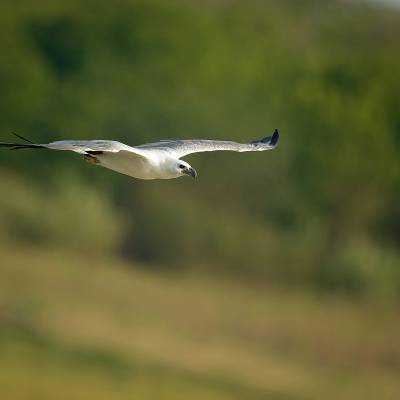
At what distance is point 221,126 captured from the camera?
57156mm

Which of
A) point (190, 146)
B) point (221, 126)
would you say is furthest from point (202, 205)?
point (190, 146)

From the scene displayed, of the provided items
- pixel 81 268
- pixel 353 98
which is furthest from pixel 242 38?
pixel 81 268

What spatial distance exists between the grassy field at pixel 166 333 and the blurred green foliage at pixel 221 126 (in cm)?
233

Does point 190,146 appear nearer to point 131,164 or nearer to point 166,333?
point 131,164

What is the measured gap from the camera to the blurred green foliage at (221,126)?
54875 mm

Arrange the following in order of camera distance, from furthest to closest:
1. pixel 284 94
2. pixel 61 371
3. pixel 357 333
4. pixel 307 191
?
pixel 284 94
pixel 307 191
pixel 357 333
pixel 61 371

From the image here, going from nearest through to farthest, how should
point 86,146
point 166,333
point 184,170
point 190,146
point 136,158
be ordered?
point 86,146, point 136,158, point 184,170, point 190,146, point 166,333

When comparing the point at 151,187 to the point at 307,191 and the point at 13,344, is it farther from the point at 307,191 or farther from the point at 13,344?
the point at 13,344

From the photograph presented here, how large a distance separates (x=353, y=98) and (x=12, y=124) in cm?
1737

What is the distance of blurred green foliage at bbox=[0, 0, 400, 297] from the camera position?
54.9 m

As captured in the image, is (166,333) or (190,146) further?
(166,333)

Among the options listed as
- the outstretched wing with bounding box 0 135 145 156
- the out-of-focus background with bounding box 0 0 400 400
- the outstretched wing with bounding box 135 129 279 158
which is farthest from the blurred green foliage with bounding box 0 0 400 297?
the outstretched wing with bounding box 0 135 145 156

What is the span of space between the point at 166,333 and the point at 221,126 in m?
13.2

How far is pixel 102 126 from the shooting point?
5897 centimetres
